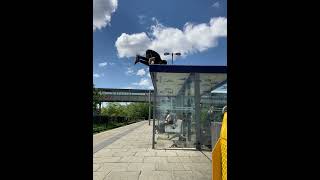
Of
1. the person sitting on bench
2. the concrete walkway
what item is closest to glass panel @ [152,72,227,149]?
the concrete walkway

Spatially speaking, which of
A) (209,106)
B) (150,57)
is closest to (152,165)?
(209,106)

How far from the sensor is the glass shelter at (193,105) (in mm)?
11898

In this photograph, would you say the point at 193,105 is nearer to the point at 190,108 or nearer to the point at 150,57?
the point at 190,108

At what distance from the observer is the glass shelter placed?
1190 centimetres

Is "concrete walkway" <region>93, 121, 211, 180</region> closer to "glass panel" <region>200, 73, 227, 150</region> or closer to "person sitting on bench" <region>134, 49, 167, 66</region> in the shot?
"glass panel" <region>200, 73, 227, 150</region>

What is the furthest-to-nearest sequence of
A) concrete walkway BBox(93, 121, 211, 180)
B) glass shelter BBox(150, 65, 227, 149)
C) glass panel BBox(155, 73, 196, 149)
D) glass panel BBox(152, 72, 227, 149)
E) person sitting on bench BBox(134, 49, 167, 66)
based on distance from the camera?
person sitting on bench BBox(134, 49, 167, 66) → glass panel BBox(155, 73, 196, 149) → glass panel BBox(152, 72, 227, 149) → glass shelter BBox(150, 65, 227, 149) → concrete walkway BBox(93, 121, 211, 180)

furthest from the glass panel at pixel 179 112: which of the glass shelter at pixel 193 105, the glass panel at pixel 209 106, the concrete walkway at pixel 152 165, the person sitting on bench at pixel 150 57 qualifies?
the person sitting on bench at pixel 150 57

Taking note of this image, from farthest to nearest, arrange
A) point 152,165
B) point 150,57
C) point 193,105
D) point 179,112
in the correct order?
point 150,57 < point 179,112 < point 193,105 < point 152,165

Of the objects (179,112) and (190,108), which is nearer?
(190,108)

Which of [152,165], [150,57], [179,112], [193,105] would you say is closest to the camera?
[152,165]

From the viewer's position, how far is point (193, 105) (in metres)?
12.2
